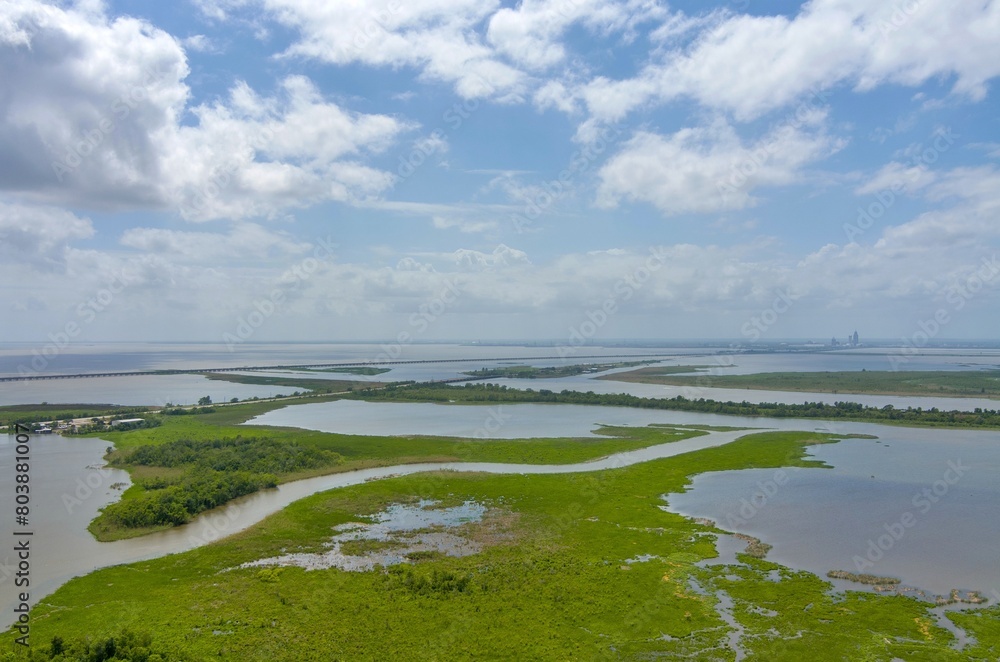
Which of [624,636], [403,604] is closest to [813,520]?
[624,636]

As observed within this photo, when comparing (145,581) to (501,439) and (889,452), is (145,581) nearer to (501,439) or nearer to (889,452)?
(501,439)

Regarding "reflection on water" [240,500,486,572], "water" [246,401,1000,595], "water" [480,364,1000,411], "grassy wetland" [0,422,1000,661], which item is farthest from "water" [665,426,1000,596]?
"water" [480,364,1000,411]

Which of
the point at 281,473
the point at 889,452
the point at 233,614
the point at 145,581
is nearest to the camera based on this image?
the point at 233,614

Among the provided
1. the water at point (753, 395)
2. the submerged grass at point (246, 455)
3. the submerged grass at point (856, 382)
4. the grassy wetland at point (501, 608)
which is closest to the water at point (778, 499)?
the submerged grass at point (246, 455)

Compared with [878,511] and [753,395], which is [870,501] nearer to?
[878,511]

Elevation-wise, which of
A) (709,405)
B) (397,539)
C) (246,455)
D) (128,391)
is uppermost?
(246,455)

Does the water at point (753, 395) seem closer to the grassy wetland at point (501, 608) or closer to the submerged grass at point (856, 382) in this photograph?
the submerged grass at point (856, 382)

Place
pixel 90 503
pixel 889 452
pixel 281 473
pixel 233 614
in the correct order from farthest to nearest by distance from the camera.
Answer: pixel 889 452, pixel 281 473, pixel 90 503, pixel 233 614

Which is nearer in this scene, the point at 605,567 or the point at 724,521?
the point at 605,567

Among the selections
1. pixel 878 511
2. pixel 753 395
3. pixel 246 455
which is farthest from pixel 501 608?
pixel 753 395
